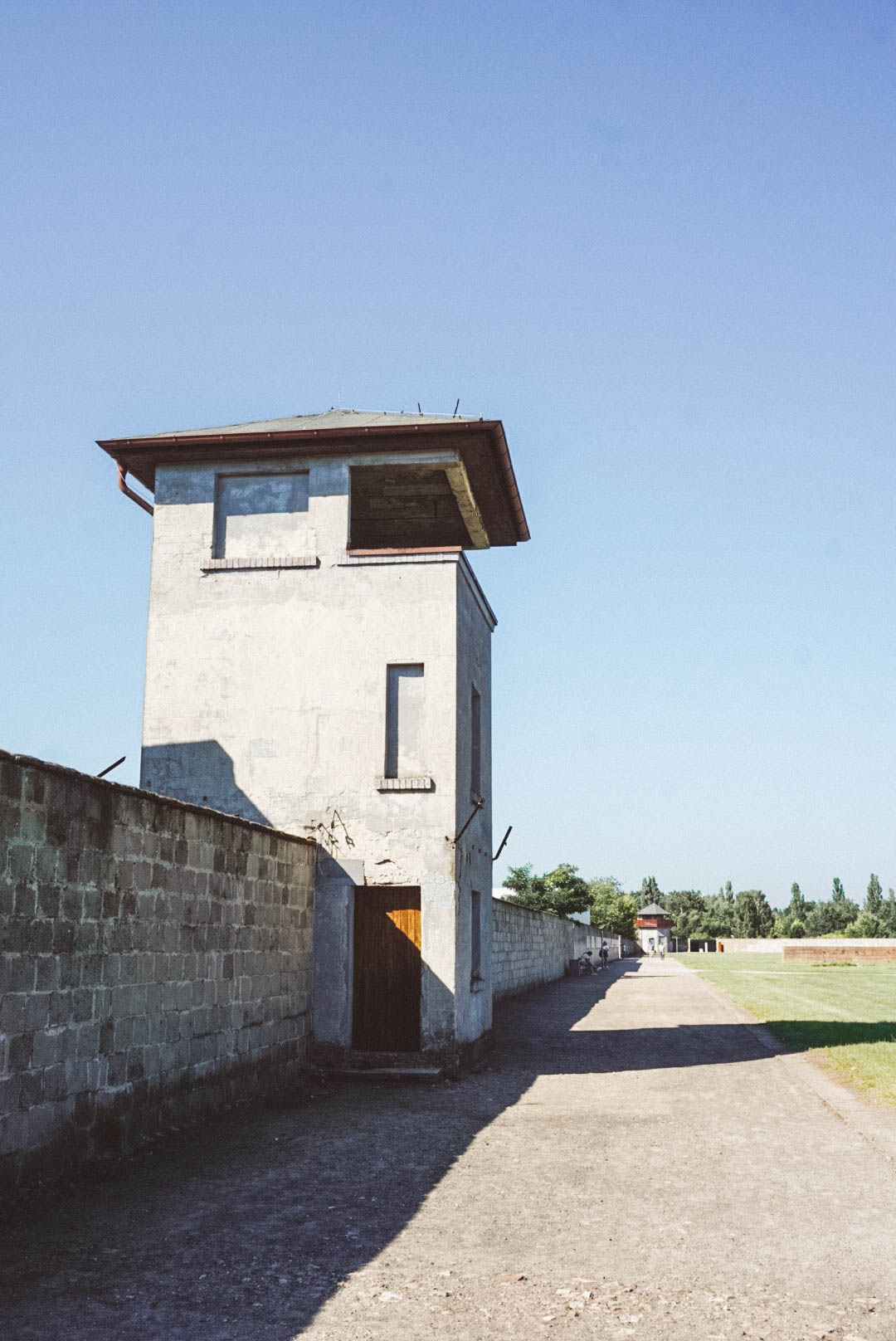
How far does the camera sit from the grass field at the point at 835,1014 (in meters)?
11.6

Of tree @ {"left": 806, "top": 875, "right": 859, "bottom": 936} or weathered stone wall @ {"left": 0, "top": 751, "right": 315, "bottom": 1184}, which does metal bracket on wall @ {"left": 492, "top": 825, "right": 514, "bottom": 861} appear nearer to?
weathered stone wall @ {"left": 0, "top": 751, "right": 315, "bottom": 1184}

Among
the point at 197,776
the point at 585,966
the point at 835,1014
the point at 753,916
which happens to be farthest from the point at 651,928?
the point at 197,776

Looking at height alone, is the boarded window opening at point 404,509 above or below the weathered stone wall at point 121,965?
above

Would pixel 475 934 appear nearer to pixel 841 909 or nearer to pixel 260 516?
pixel 260 516

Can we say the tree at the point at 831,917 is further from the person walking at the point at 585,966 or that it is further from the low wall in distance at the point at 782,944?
the person walking at the point at 585,966

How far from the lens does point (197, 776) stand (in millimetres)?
12844

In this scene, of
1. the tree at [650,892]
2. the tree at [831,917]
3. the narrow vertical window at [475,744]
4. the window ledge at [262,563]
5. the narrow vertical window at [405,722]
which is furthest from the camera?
the tree at [650,892]

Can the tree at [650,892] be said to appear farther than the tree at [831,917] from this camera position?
Yes

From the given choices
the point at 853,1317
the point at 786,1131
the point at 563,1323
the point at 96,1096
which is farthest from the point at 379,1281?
the point at 786,1131

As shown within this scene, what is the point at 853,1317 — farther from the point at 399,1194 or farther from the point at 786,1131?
the point at 786,1131

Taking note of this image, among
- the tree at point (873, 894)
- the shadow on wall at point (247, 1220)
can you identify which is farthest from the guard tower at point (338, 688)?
the tree at point (873, 894)

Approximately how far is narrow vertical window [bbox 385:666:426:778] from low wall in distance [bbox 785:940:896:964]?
41419 millimetres

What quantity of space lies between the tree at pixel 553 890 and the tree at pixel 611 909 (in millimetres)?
15914

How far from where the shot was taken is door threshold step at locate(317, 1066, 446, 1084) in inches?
453
